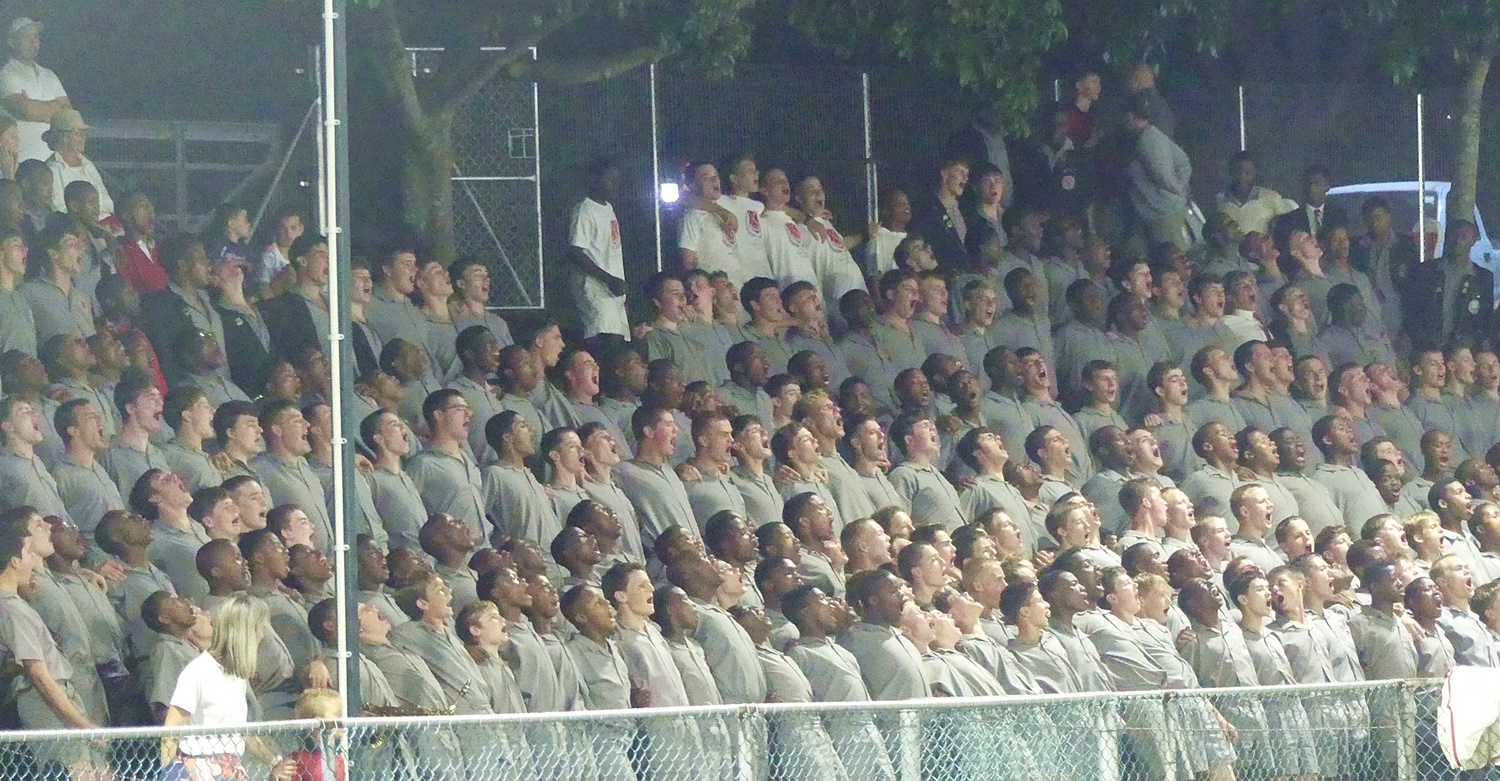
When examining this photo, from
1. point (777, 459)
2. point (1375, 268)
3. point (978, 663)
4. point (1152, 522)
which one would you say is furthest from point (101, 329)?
point (1375, 268)

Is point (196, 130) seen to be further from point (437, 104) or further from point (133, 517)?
point (133, 517)

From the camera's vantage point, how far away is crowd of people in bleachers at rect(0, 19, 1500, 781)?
851 centimetres

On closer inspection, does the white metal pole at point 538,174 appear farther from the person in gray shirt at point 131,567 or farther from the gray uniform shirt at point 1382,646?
→ the gray uniform shirt at point 1382,646

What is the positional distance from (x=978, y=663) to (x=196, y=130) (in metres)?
5.13

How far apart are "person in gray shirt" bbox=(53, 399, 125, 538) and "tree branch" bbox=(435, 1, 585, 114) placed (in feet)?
10.4

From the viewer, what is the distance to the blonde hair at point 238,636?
7543 mm

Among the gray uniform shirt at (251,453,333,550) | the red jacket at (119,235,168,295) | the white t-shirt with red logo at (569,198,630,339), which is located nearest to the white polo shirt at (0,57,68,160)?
the red jacket at (119,235,168,295)

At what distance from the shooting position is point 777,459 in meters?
10.4

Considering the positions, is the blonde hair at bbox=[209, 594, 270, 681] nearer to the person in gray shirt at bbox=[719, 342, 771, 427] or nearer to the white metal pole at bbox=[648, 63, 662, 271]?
the person in gray shirt at bbox=[719, 342, 771, 427]

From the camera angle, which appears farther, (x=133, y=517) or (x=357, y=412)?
(x=357, y=412)

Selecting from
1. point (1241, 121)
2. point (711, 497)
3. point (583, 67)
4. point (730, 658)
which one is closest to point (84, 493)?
point (730, 658)

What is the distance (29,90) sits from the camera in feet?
34.5

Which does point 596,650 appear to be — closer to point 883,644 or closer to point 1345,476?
point 883,644

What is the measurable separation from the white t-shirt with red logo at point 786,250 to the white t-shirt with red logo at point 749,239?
0.09ft
